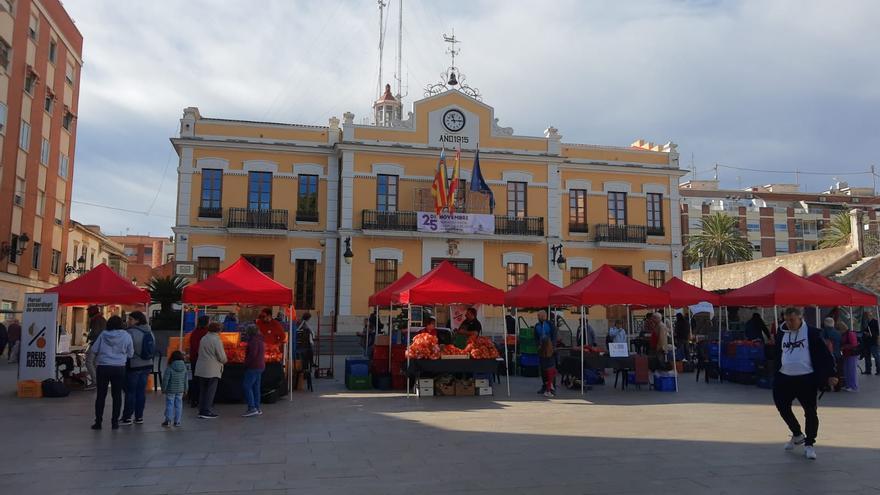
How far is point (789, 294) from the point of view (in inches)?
579

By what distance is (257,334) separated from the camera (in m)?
11.1

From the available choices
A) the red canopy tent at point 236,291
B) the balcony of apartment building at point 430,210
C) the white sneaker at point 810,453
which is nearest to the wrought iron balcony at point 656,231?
the balcony of apartment building at point 430,210

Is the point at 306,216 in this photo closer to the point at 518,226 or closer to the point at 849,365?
the point at 518,226

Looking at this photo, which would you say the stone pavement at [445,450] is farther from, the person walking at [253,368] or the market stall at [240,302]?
the market stall at [240,302]

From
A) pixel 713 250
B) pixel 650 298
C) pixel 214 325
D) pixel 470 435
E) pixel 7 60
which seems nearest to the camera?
pixel 470 435

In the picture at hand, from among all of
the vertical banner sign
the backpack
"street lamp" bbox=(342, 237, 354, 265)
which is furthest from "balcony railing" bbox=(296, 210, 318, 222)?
the backpack

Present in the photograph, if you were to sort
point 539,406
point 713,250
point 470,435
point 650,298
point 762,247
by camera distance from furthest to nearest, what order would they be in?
point 762,247 → point 713,250 → point 650,298 → point 539,406 → point 470,435

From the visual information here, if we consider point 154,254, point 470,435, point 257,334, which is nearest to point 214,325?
point 257,334

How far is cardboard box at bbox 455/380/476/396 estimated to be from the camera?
537 inches

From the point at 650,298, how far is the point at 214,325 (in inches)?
344

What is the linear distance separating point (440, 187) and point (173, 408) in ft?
60.1

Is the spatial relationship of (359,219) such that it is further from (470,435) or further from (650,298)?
(470,435)

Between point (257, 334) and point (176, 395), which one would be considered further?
point (257, 334)

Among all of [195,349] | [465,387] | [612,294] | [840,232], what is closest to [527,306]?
[612,294]
